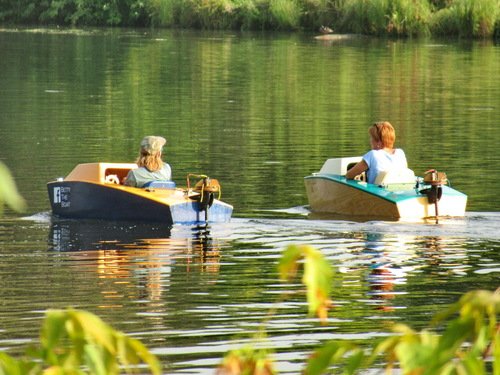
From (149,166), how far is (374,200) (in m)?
2.25

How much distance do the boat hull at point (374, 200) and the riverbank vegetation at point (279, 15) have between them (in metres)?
38.3

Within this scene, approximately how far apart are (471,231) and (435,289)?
311 cm

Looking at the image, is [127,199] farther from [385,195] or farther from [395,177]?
[395,177]

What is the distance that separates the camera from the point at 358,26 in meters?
56.0

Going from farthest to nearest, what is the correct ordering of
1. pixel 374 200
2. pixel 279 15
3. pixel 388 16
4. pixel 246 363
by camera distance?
pixel 279 15 → pixel 388 16 → pixel 374 200 → pixel 246 363

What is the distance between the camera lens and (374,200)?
43.7 feet

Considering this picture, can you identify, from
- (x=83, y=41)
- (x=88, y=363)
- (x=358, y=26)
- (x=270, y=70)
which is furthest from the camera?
(x=358, y=26)

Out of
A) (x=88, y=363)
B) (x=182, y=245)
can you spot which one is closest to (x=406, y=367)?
(x=88, y=363)

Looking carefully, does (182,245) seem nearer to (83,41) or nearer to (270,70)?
(270,70)

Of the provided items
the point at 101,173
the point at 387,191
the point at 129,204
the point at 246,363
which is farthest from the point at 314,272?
the point at 101,173

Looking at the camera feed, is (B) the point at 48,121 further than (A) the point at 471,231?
Yes

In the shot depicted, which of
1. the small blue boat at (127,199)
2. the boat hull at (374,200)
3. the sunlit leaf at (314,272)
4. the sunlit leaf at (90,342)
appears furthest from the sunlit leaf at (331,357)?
the boat hull at (374,200)

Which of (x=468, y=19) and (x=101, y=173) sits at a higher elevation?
(x=468, y=19)

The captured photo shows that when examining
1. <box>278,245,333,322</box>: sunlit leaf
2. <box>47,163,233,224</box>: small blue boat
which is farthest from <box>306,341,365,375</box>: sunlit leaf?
<box>47,163,233,224</box>: small blue boat
